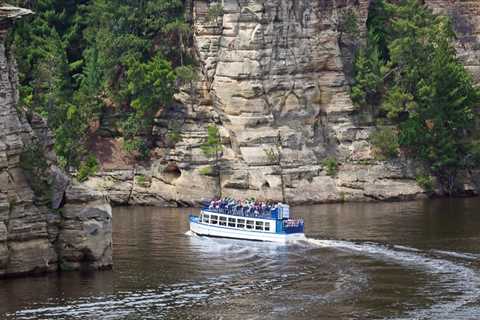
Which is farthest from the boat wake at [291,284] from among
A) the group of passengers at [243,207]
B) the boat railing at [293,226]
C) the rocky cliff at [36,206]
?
the rocky cliff at [36,206]

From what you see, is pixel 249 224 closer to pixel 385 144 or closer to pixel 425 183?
pixel 385 144

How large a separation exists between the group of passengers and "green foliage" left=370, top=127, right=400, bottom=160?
20157 millimetres

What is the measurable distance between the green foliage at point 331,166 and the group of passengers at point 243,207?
55.8 ft

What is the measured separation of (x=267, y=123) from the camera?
12031cm

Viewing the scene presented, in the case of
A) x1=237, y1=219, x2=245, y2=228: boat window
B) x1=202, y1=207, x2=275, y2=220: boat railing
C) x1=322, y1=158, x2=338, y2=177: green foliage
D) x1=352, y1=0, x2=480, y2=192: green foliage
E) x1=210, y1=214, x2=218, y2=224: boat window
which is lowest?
x1=237, y1=219, x2=245, y2=228: boat window

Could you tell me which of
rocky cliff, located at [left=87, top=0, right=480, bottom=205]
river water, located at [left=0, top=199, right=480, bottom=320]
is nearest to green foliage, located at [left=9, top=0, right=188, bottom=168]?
rocky cliff, located at [left=87, top=0, right=480, bottom=205]

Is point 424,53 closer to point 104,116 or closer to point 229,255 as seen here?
point 104,116

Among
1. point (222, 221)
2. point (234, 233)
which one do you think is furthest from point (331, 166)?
point (234, 233)

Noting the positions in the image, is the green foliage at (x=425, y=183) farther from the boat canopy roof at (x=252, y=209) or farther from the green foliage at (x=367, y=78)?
the boat canopy roof at (x=252, y=209)

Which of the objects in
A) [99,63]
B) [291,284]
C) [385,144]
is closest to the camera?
[291,284]

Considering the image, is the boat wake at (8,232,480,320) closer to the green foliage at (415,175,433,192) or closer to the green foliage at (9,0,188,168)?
the green foliage at (415,175,433,192)

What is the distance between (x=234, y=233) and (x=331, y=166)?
21141 mm

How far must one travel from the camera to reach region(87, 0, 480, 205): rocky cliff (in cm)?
11856

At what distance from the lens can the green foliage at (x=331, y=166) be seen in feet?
396
